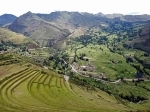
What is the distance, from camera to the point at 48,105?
15288 centimetres

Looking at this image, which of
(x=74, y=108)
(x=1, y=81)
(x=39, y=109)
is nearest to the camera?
(x=39, y=109)

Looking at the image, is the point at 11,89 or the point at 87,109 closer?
the point at 87,109

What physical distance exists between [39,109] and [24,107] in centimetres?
952

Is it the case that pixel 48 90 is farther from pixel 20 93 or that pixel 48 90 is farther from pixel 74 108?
pixel 74 108

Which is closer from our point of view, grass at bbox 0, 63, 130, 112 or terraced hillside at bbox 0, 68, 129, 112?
terraced hillside at bbox 0, 68, 129, 112

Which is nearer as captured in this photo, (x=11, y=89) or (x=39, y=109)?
(x=39, y=109)

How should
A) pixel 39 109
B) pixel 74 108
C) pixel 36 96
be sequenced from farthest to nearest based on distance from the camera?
pixel 36 96, pixel 74 108, pixel 39 109

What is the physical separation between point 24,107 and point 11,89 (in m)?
38.8

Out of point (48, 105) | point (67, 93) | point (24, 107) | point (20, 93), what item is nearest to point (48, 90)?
point (67, 93)

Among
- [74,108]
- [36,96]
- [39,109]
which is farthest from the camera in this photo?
[36,96]

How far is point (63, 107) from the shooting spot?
150625mm

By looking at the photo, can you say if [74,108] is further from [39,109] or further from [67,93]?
[67,93]

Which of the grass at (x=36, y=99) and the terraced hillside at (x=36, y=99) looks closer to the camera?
the terraced hillside at (x=36, y=99)

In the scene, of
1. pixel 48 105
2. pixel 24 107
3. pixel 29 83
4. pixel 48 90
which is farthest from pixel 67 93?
pixel 24 107
